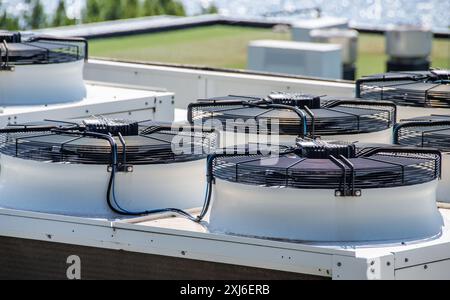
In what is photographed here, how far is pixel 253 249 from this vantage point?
10422 mm

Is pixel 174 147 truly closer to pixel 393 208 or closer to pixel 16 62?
pixel 393 208

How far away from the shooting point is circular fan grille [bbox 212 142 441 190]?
10.6 m

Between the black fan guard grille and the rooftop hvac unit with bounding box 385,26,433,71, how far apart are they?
755 inches

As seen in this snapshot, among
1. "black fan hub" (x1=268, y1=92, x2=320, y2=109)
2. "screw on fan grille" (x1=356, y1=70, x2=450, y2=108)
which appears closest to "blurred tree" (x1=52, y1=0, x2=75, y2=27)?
"screw on fan grille" (x1=356, y1=70, x2=450, y2=108)

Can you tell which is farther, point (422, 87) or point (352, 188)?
point (422, 87)

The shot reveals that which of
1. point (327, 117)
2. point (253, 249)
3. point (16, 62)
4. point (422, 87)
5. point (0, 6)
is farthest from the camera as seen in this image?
point (0, 6)

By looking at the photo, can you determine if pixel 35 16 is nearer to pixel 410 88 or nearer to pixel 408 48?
pixel 408 48

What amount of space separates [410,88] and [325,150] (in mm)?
3939

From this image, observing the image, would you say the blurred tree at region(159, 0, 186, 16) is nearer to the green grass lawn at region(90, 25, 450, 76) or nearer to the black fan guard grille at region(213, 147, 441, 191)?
the green grass lawn at region(90, 25, 450, 76)

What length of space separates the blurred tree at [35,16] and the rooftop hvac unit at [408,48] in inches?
855

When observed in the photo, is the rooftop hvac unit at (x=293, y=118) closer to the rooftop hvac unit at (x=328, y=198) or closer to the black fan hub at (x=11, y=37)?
the rooftop hvac unit at (x=328, y=198)

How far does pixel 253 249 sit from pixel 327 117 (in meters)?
2.90

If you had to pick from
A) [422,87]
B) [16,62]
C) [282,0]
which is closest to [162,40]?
[16,62]

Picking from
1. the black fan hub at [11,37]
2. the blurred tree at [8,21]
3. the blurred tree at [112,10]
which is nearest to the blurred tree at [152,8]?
the blurred tree at [112,10]
